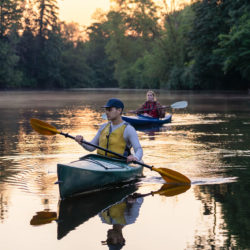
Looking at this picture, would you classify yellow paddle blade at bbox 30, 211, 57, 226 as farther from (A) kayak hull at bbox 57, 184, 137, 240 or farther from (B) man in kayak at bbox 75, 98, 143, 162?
(B) man in kayak at bbox 75, 98, 143, 162

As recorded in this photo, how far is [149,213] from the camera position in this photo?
629 cm

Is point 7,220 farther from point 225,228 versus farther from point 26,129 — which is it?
point 26,129

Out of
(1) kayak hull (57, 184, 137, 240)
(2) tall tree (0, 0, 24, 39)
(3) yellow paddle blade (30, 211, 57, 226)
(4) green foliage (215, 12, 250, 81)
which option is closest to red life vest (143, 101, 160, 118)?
(1) kayak hull (57, 184, 137, 240)

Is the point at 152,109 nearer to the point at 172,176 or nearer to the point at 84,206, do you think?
the point at 172,176

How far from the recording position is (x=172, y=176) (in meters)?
8.12

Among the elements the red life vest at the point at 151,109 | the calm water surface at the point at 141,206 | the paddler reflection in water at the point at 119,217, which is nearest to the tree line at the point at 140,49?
the red life vest at the point at 151,109

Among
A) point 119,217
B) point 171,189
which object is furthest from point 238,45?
point 119,217

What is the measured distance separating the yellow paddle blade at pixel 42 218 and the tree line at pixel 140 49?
42.4 metres

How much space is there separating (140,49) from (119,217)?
104 m

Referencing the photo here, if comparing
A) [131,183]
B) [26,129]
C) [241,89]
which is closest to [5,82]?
[241,89]

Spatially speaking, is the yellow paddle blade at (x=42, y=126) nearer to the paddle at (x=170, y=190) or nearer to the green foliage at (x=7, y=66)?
the paddle at (x=170, y=190)

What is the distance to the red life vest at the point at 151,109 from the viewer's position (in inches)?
759

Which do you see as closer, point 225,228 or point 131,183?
point 225,228

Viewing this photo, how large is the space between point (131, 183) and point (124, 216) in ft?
6.78
